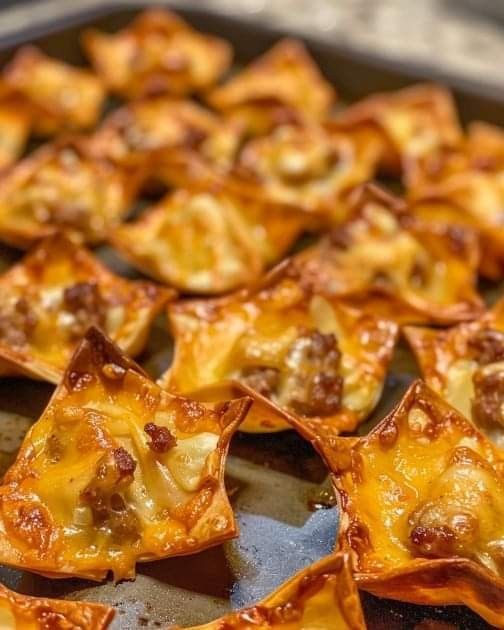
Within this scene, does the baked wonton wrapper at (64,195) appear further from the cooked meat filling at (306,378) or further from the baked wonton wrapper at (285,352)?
the cooked meat filling at (306,378)

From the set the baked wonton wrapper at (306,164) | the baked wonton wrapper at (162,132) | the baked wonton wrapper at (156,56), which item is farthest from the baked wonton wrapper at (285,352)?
the baked wonton wrapper at (156,56)

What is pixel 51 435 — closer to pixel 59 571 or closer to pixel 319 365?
pixel 59 571

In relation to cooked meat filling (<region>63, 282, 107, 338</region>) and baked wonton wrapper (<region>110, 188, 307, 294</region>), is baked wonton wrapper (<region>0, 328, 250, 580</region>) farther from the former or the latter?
baked wonton wrapper (<region>110, 188, 307, 294</region>)

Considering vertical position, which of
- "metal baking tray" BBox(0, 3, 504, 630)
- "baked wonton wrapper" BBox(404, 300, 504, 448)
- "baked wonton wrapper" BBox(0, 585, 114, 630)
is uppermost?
"baked wonton wrapper" BBox(404, 300, 504, 448)

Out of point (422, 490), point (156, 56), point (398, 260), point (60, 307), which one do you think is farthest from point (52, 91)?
point (422, 490)

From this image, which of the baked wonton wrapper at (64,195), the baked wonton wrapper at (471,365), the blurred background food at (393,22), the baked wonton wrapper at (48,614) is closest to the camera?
the baked wonton wrapper at (48,614)

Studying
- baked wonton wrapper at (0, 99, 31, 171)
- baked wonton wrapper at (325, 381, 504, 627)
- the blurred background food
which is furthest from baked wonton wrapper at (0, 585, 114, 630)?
the blurred background food
